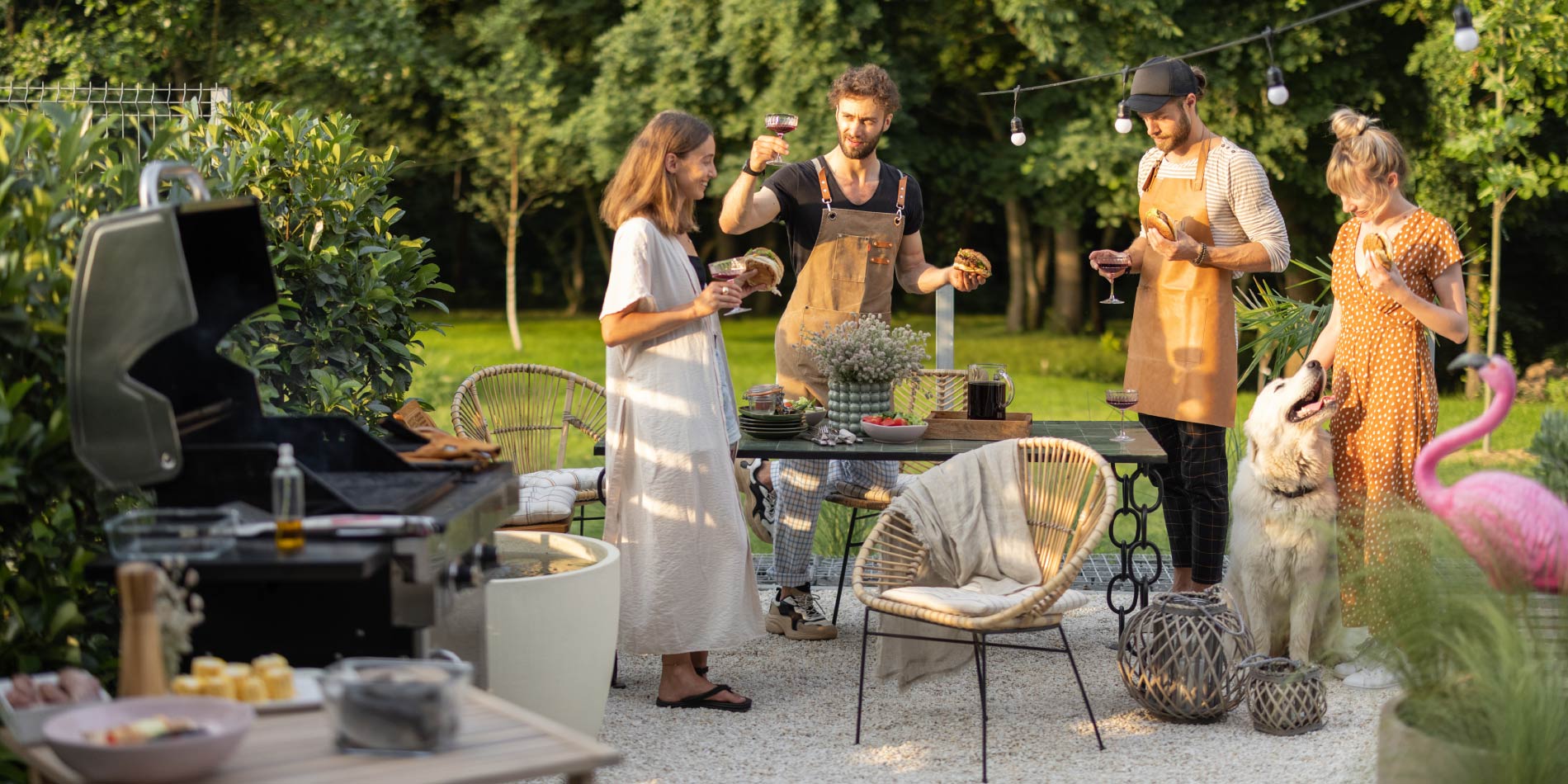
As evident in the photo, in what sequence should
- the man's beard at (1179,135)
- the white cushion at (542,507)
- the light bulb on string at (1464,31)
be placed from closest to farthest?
1. the light bulb on string at (1464,31)
2. the white cushion at (542,507)
3. the man's beard at (1179,135)

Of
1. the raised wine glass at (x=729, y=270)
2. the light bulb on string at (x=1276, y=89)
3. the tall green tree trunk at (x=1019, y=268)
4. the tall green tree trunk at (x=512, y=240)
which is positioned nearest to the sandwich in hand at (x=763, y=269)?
the raised wine glass at (x=729, y=270)

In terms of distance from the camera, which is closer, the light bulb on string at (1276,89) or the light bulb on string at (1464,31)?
the light bulb on string at (1464,31)

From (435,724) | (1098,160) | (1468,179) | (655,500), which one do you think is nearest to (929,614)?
(655,500)

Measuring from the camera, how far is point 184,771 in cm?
232

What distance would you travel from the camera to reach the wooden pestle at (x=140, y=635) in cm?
251

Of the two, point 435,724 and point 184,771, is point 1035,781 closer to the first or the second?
point 435,724

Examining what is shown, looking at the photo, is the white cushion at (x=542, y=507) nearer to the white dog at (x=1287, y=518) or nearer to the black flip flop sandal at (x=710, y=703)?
the black flip flop sandal at (x=710, y=703)

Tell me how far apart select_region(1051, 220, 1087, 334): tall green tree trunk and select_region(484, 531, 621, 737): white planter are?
54.1 feet

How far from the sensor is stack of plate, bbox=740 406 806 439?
5.27 meters

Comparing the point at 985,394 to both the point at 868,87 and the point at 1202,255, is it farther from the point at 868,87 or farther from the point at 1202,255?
the point at 868,87

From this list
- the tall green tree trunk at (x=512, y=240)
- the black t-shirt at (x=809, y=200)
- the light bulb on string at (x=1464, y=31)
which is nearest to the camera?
the light bulb on string at (x=1464, y=31)

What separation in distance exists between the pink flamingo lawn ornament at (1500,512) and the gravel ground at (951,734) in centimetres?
73

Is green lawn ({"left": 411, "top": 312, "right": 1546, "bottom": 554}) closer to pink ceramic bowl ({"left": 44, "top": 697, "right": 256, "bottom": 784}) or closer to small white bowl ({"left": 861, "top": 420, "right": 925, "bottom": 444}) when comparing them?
small white bowl ({"left": 861, "top": 420, "right": 925, "bottom": 444})

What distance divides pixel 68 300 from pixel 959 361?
16.7 m
